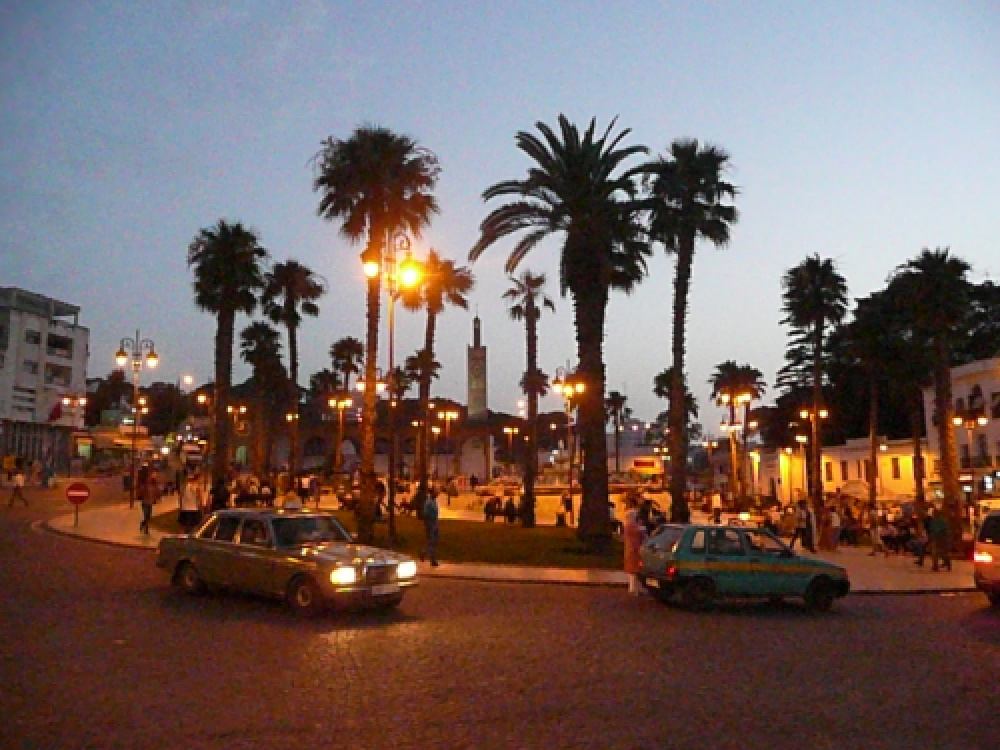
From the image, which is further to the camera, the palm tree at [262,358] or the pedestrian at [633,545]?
the palm tree at [262,358]

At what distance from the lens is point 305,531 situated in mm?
14867

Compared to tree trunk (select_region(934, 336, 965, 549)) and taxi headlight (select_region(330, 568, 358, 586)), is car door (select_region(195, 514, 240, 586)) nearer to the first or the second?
taxi headlight (select_region(330, 568, 358, 586))

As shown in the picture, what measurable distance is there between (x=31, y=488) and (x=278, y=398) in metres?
28.2

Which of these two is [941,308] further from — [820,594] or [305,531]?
[305,531]

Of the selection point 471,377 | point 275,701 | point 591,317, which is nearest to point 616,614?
point 275,701

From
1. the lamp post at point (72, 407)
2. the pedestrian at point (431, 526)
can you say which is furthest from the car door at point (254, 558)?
the lamp post at point (72, 407)

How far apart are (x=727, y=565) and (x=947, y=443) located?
1848 centimetres

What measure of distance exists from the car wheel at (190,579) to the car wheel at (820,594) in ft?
34.6

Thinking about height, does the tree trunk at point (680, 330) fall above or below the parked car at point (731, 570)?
above

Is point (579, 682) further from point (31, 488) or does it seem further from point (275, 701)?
point (31, 488)

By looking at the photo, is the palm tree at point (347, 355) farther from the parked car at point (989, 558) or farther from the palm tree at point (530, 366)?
the parked car at point (989, 558)

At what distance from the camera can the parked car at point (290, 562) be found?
1356 cm

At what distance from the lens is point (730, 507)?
157ft

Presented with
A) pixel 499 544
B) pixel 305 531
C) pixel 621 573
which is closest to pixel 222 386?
pixel 499 544
